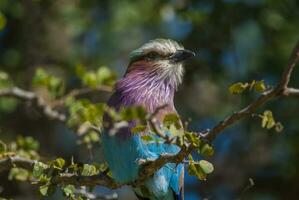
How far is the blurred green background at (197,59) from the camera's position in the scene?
7340 millimetres

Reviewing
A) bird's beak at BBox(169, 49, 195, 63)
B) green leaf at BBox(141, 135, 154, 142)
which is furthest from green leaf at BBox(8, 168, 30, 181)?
green leaf at BBox(141, 135, 154, 142)

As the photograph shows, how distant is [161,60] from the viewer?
5633mm

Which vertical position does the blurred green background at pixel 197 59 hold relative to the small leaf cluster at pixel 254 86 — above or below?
above

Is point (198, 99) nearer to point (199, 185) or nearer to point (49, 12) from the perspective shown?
point (199, 185)

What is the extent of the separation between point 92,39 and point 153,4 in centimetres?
106

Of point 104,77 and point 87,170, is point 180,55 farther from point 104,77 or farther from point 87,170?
point 87,170

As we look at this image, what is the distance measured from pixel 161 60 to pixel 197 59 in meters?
2.09

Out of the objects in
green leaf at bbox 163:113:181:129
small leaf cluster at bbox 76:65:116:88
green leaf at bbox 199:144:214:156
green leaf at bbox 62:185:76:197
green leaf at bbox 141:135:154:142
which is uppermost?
small leaf cluster at bbox 76:65:116:88

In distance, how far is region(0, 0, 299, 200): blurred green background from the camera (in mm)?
7340

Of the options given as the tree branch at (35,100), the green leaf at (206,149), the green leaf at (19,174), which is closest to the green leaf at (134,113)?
the green leaf at (206,149)

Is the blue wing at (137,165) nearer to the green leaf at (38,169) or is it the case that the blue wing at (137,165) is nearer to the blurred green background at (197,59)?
the green leaf at (38,169)

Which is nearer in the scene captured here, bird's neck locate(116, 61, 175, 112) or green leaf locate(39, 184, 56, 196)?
green leaf locate(39, 184, 56, 196)

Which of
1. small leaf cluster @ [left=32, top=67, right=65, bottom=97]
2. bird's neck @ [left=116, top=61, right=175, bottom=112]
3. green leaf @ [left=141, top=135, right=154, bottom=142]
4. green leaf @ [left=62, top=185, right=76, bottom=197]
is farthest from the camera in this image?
small leaf cluster @ [left=32, top=67, right=65, bottom=97]

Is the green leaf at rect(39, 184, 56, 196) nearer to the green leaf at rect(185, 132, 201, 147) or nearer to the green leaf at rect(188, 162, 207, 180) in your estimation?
the green leaf at rect(188, 162, 207, 180)
